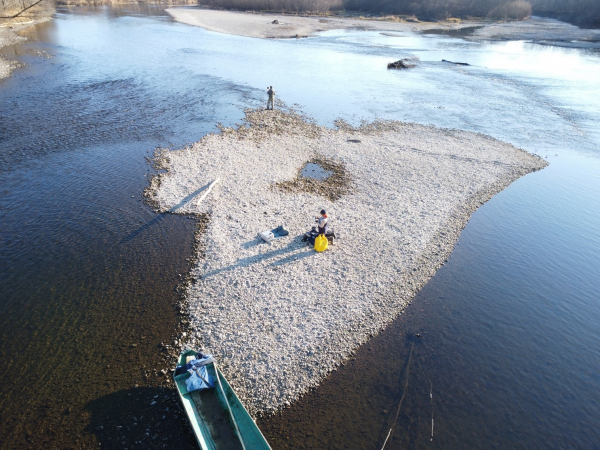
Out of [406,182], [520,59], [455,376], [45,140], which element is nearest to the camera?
[455,376]

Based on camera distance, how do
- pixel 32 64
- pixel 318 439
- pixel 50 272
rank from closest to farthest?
pixel 318 439, pixel 50 272, pixel 32 64

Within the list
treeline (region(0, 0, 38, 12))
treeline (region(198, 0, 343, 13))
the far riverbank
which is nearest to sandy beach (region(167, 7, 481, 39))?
treeline (region(198, 0, 343, 13))

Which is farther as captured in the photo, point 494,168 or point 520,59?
point 520,59

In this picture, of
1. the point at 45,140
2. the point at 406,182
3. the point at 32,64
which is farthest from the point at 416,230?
the point at 32,64

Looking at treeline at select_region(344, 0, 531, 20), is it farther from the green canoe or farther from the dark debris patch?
the green canoe

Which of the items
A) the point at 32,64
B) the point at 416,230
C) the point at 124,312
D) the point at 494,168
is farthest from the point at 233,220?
the point at 32,64

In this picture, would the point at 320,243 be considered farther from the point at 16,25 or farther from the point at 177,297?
the point at 16,25

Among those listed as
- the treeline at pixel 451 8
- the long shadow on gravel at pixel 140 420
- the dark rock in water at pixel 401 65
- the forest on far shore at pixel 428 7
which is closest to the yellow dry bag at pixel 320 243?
the long shadow on gravel at pixel 140 420

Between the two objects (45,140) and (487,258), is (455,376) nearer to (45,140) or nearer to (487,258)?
(487,258)
